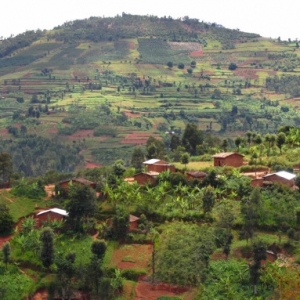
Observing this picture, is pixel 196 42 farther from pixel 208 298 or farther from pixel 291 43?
pixel 208 298

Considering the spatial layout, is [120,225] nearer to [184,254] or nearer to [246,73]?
[184,254]

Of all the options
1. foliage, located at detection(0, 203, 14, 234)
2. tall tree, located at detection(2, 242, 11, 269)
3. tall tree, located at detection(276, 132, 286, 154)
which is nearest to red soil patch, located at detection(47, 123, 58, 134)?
tall tree, located at detection(276, 132, 286, 154)

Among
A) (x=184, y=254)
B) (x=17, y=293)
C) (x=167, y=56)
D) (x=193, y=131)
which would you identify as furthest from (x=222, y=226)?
(x=167, y=56)

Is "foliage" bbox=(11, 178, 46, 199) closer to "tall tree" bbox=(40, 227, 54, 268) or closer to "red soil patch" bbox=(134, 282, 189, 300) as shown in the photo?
"tall tree" bbox=(40, 227, 54, 268)

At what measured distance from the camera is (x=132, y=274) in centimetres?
2953

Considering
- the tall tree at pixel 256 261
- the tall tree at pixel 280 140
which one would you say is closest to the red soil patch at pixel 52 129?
the tall tree at pixel 280 140

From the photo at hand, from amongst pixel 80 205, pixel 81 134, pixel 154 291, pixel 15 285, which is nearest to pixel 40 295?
pixel 15 285

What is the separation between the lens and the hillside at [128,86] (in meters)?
83.4

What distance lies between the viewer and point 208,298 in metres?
26.6

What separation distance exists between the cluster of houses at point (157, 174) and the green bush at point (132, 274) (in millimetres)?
4338

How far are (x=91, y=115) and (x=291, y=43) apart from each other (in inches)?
2563

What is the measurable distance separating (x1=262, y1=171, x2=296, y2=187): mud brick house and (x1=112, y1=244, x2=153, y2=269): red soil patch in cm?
1022

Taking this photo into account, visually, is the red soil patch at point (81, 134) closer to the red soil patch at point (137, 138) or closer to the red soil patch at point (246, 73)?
the red soil patch at point (137, 138)

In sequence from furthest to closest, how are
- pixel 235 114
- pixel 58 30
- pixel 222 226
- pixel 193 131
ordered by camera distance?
pixel 58 30
pixel 235 114
pixel 193 131
pixel 222 226
